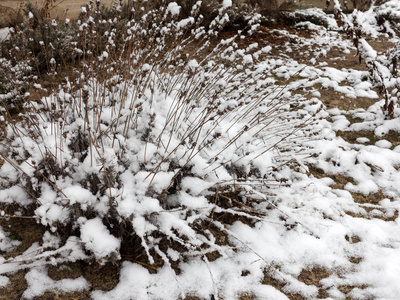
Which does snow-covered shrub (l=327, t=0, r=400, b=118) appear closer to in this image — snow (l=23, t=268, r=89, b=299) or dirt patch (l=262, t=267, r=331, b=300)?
dirt patch (l=262, t=267, r=331, b=300)

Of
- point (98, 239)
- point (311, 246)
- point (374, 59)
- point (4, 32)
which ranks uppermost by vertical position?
point (374, 59)

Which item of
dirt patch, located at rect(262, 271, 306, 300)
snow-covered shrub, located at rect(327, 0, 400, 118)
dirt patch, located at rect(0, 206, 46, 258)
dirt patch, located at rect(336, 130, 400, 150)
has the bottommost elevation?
dirt patch, located at rect(0, 206, 46, 258)

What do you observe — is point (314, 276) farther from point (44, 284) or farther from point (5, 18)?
point (5, 18)

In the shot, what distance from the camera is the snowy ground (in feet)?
5.09

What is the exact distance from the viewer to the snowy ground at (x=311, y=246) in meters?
1.55

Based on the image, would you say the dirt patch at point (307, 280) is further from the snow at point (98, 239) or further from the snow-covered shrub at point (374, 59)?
the snow-covered shrub at point (374, 59)

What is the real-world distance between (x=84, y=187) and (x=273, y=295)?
1296 millimetres

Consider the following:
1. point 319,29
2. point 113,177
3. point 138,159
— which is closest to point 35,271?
point 113,177

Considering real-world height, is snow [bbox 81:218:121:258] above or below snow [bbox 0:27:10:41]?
below

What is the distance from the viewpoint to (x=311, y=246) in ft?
6.34

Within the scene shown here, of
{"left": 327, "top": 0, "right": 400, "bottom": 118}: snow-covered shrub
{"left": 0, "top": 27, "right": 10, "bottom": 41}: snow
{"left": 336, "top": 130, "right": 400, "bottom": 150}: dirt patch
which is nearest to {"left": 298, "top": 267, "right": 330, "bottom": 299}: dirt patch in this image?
{"left": 336, "top": 130, "right": 400, "bottom": 150}: dirt patch

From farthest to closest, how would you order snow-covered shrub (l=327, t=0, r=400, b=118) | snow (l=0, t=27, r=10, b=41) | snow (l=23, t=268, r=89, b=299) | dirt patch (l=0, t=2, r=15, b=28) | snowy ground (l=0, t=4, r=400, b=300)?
dirt patch (l=0, t=2, r=15, b=28)
snow (l=0, t=27, r=10, b=41)
snow-covered shrub (l=327, t=0, r=400, b=118)
snowy ground (l=0, t=4, r=400, b=300)
snow (l=23, t=268, r=89, b=299)

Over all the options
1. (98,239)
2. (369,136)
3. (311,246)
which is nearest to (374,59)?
(369,136)

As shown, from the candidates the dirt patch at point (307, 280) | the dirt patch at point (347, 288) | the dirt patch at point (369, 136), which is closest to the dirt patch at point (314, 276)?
the dirt patch at point (307, 280)
